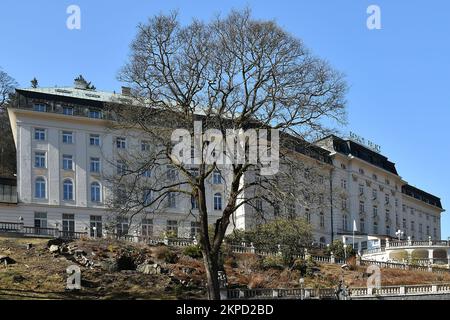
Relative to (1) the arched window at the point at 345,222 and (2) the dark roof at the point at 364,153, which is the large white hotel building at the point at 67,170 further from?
(2) the dark roof at the point at 364,153

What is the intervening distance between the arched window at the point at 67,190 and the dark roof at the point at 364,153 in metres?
32.0

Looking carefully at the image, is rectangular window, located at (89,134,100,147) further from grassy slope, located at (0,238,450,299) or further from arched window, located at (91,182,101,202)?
grassy slope, located at (0,238,450,299)

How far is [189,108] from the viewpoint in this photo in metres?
37.4

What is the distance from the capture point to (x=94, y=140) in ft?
230

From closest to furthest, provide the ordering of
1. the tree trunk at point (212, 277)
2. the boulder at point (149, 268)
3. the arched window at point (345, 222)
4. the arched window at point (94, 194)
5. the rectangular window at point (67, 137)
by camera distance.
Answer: the tree trunk at point (212, 277) < the boulder at point (149, 268) < the rectangular window at point (67, 137) < the arched window at point (94, 194) < the arched window at point (345, 222)

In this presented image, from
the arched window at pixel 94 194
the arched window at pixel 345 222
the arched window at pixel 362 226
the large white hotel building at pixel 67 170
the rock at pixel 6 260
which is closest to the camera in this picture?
the rock at pixel 6 260

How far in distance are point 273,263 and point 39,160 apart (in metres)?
26.2

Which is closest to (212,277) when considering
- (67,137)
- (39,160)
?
(39,160)

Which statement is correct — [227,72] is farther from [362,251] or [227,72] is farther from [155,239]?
[362,251]

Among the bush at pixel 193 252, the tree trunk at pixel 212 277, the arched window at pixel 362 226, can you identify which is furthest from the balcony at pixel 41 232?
the arched window at pixel 362 226

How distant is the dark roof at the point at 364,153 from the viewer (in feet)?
290

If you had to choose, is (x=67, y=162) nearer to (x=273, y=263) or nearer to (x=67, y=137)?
(x=67, y=137)

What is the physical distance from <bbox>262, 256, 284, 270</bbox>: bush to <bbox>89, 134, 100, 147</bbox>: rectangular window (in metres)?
23.7
